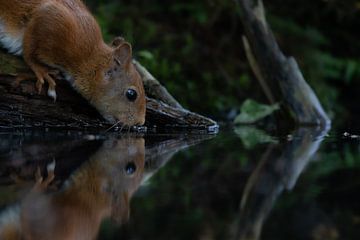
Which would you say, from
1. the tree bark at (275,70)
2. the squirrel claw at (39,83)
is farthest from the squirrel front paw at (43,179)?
the tree bark at (275,70)

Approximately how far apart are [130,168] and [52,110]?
1886mm

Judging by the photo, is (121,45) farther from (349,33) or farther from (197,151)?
(349,33)

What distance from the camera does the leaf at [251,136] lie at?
5.36 meters

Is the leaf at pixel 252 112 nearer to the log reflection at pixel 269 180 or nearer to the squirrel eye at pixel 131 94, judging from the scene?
the log reflection at pixel 269 180

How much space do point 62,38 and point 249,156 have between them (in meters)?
1.94

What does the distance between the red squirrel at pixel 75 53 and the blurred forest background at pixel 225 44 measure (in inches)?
86.5

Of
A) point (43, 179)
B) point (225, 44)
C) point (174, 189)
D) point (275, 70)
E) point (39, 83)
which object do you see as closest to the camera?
point (174, 189)

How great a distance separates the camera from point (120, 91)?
5742mm

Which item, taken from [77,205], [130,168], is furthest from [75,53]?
[77,205]

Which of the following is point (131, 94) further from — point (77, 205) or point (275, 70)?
point (77, 205)

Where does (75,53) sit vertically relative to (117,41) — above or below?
below

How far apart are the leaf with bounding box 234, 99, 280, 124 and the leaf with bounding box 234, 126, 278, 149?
0.45m

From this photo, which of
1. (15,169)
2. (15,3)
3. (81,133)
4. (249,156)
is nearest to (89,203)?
(15,169)

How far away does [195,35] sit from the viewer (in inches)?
372
